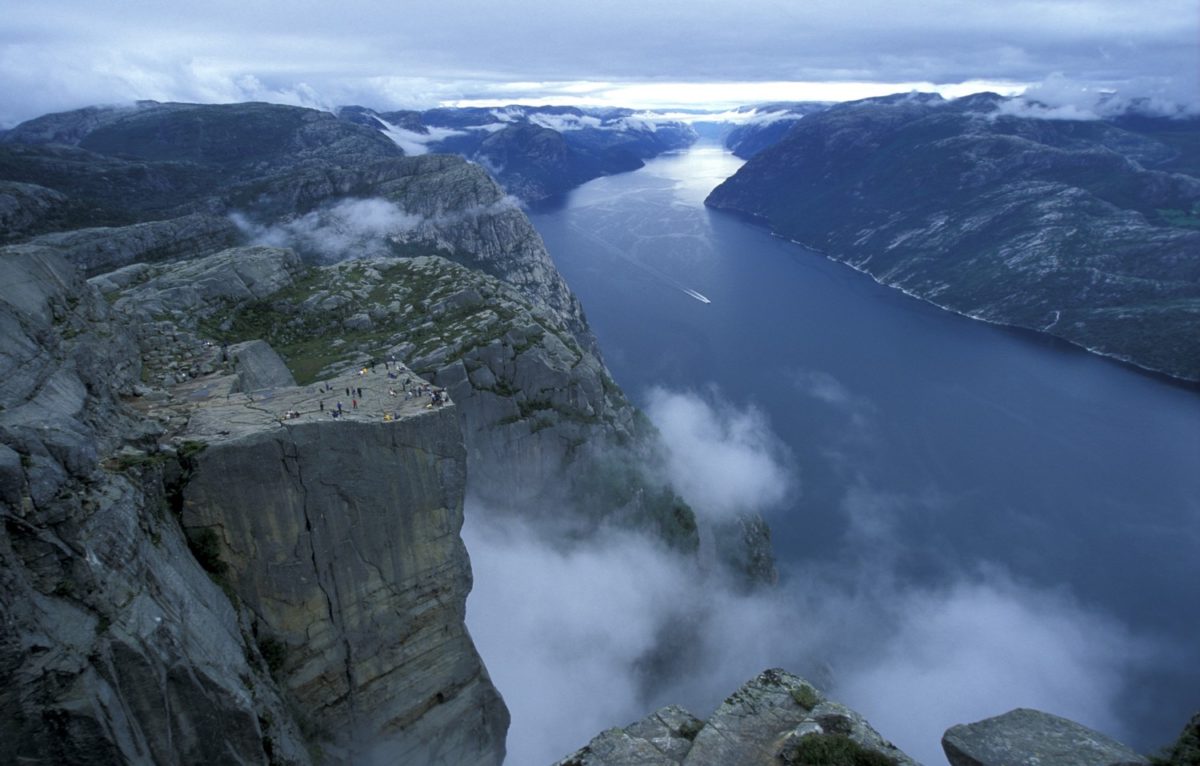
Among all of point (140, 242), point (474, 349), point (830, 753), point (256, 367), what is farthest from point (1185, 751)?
point (140, 242)

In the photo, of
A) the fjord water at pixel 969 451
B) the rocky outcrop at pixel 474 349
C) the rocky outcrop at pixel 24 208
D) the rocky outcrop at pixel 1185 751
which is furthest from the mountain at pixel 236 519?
the rocky outcrop at pixel 24 208

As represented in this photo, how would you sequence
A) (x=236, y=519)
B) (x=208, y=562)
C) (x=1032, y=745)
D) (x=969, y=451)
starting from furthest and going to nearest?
(x=969, y=451), (x=236, y=519), (x=208, y=562), (x=1032, y=745)

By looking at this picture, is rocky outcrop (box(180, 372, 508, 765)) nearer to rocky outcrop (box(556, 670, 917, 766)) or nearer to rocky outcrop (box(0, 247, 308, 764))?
rocky outcrop (box(0, 247, 308, 764))

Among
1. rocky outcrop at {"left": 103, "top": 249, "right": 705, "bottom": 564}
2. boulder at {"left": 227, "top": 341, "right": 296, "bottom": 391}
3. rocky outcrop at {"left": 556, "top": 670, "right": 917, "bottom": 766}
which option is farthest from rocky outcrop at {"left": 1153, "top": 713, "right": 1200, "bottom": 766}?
rocky outcrop at {"left": 103, "top": 249, "right": 705, "bottom": 564}

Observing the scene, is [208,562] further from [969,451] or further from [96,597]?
[969,451]

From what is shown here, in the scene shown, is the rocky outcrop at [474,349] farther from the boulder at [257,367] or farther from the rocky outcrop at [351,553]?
the rocky outcrop at [351,553]

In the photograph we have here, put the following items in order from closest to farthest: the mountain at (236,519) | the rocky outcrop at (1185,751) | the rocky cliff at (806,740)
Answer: the rocky outcrop at (1185,751)
the rocky cliff at (806,740)
the mountain at (236,519)
